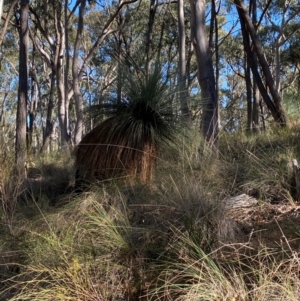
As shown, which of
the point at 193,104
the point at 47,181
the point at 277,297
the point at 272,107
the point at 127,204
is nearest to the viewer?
the point at 277,297

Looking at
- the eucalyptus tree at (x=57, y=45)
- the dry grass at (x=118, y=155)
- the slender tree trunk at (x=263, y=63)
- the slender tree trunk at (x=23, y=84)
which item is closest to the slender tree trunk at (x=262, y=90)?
the slender tree trunk at (x=263, y=63)

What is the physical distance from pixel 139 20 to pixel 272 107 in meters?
17.2

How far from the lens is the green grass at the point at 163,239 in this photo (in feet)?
9.54

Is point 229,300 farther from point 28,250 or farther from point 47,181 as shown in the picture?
point 47,181

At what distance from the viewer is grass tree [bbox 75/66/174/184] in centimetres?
520

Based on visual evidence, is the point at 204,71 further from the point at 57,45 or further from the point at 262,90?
the point at 57,45

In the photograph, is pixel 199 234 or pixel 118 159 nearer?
pixel 199 234

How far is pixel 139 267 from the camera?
3336 mm

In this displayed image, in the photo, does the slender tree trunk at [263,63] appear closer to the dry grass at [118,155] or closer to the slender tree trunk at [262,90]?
the slender tree trunk at [262,90]

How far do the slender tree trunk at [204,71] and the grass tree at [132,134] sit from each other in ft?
3.19

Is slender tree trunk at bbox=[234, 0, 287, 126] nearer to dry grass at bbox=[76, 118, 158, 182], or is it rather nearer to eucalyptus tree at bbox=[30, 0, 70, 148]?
dry grass at bbox=[76, 118, 158, 182]

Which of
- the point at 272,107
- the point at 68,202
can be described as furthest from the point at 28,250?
the point at 272,107

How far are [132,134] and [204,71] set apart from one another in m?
2.47

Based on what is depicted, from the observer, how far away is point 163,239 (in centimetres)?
349
